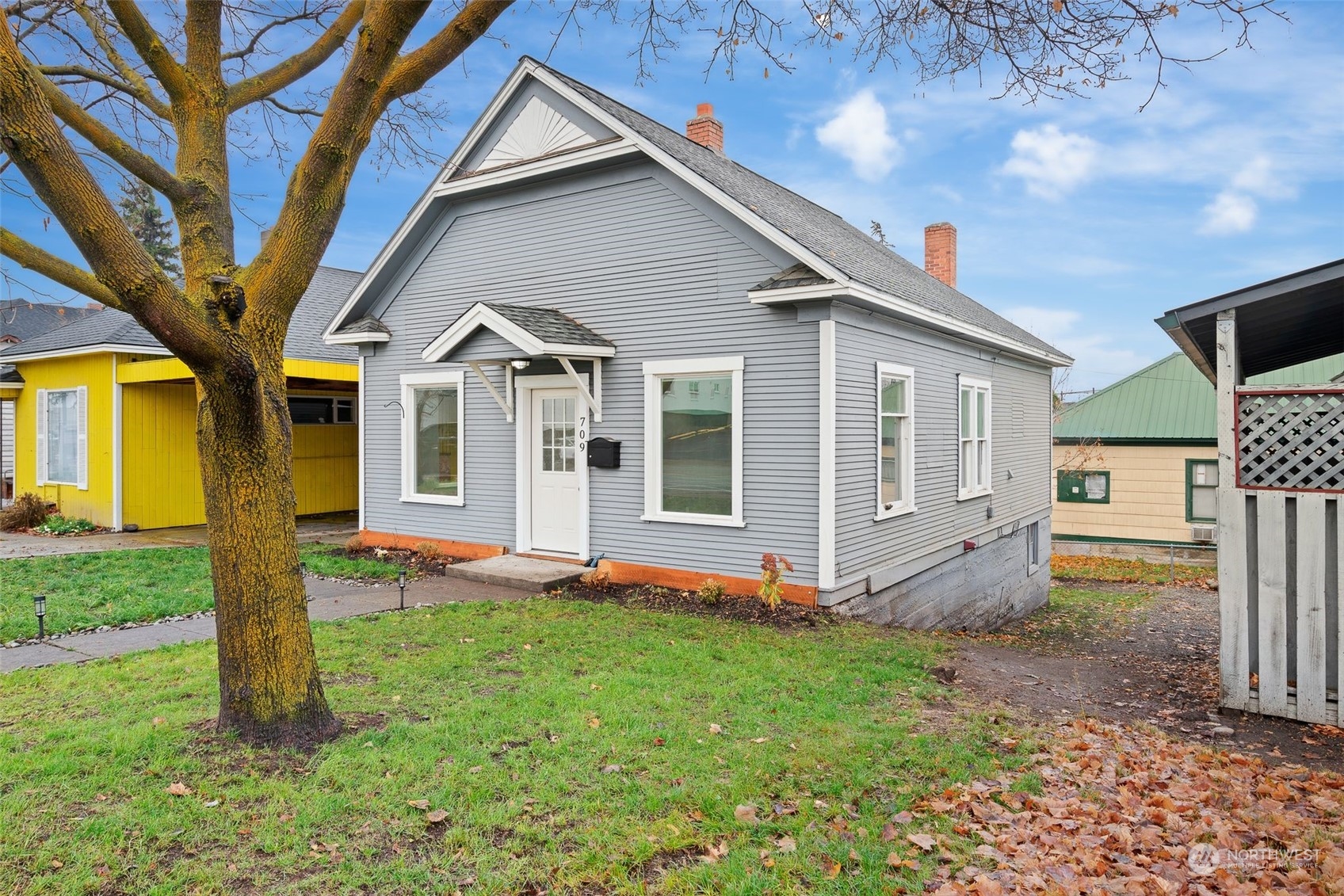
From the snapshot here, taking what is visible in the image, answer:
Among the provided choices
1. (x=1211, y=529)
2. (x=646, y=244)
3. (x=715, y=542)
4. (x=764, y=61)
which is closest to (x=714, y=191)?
(x=646, y=244)

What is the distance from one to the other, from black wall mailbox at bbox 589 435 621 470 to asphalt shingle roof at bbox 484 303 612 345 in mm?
1241

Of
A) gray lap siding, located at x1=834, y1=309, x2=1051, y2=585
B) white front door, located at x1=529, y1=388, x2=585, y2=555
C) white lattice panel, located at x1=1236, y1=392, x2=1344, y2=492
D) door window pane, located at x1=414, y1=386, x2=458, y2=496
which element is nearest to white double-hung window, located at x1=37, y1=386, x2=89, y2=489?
door window pane, located at x1=414, y1=386, x2=458, y2=496

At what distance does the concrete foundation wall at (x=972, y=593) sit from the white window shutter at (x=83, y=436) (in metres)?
14.8

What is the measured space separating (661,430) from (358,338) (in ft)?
18.0

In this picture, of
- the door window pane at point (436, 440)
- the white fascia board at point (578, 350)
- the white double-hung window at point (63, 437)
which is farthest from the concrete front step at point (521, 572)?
the white double-hung window at point (63, 437)

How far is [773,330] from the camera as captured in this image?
8.96 meters

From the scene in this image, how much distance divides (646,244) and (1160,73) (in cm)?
579

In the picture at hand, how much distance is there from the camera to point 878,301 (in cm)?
884

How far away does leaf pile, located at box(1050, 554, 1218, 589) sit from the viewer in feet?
62.6

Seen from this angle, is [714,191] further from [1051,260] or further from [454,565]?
[1051,260]

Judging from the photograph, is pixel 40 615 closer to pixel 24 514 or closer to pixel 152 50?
pixel 152 50

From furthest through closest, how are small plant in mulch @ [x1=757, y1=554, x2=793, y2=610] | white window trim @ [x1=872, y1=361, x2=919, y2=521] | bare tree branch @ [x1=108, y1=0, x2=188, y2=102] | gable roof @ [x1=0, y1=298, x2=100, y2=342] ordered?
gable roof @ [x1=0, y1=298, x2=100, y2=342], white window trim @ [x1=872, y1=361, x2=919, y2=521], small plant in mulch @ [x1=757, y1=554, x2=793, y2=610], bare tree branch @ [x1=108, y1=0, x2=188, y2=102]

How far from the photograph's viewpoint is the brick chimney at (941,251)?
19.1 meters

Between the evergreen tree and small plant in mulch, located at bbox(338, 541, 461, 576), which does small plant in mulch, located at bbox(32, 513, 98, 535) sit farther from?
the evergreen tree
